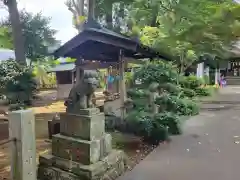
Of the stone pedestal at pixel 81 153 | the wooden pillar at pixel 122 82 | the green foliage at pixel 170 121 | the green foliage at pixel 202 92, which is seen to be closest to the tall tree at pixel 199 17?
the wooden pillar at pixel 122 82

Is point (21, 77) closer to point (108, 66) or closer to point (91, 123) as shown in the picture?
point (108, 66)

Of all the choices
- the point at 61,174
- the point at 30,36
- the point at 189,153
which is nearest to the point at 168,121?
the point at 189,153

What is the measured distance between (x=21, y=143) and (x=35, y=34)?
2143 centimetres

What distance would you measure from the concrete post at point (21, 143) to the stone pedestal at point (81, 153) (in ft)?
3.16

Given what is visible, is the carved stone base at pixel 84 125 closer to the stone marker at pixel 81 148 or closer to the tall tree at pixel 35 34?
the stone marker at pixel 81 148

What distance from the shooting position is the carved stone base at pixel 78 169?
4.43m

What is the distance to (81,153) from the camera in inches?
181

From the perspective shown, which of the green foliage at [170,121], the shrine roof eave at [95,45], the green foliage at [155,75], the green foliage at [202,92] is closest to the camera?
the shrine roof eave at [95,45]

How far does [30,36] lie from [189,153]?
20154 mm

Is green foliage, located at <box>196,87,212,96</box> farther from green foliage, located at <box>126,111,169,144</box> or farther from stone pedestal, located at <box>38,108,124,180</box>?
stone pedestal, located at <box>38,108,124,180</box>

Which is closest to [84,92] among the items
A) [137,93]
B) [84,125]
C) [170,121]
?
[84,125]

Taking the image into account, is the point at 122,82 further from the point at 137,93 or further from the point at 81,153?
the point at 81,153

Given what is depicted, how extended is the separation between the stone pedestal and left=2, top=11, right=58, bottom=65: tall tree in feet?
63.6

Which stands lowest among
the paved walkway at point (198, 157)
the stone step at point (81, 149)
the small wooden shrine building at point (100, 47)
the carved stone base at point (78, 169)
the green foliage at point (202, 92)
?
the paved walkway at point (198, 157)
